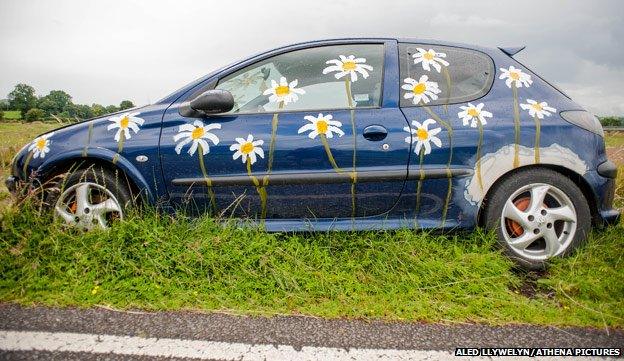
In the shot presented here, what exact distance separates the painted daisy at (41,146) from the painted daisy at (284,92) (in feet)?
5.36

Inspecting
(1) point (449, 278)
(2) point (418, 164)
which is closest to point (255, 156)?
(2) point (418, 164)

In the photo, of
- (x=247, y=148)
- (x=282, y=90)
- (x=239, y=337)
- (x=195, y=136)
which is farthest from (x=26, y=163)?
(x=239, y=337)

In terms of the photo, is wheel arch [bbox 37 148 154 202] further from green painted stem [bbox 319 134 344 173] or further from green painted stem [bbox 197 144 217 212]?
green painted stem [bbox 319 134 344 173]

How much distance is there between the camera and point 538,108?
2.51m

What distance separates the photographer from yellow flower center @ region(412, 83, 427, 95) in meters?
2.53

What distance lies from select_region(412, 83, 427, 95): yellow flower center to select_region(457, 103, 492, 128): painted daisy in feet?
0.94

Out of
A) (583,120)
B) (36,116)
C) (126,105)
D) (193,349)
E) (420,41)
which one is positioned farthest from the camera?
(36,116)

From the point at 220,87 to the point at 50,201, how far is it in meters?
1.48

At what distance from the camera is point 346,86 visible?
256cm

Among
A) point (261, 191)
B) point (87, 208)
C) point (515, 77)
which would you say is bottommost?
point (87, 208)

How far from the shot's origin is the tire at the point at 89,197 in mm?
2566

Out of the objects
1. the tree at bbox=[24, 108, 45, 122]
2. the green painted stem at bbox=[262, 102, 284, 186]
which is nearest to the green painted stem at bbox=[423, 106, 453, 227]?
the green painted stem at bbox=[262, 102, 284, 186]

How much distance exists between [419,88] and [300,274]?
4.94ft

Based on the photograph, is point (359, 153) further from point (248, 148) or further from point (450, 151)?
point (248, 148)
